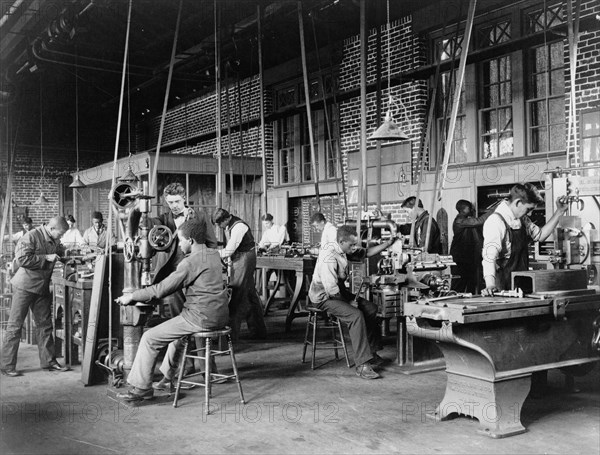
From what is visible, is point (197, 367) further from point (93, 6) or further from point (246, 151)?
point (246, 151)

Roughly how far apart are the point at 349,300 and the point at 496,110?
465cm

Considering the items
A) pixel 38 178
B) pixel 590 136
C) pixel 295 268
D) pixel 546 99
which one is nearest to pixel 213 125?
pixel 38 178

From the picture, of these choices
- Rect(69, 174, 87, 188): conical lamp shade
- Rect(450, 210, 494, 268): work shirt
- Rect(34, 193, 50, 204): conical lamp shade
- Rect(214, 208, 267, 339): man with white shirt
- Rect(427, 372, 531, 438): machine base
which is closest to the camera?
Rect(427, 372, 531, 438): machine base

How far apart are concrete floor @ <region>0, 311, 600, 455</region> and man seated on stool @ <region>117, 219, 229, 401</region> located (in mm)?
253

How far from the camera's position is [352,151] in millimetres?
11406

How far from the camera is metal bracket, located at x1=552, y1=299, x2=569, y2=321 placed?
14.1ft

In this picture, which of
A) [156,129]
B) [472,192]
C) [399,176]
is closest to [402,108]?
[399,176]

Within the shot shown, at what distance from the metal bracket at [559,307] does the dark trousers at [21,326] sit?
4.89 metres

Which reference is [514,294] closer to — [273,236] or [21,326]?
[21,326]

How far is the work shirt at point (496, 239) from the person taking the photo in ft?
17.1

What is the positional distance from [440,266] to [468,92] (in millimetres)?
4326

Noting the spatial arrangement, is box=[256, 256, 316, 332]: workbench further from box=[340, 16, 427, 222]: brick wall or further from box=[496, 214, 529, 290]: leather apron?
box=[496, 214, 529, 290]: leather apron

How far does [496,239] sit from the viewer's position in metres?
5.23

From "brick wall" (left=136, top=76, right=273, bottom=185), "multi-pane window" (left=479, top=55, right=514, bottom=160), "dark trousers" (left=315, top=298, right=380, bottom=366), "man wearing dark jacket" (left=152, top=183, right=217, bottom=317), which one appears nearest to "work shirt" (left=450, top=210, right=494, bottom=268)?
"multi-pane window" (left=479, top=55, right=514, bottom=160)
